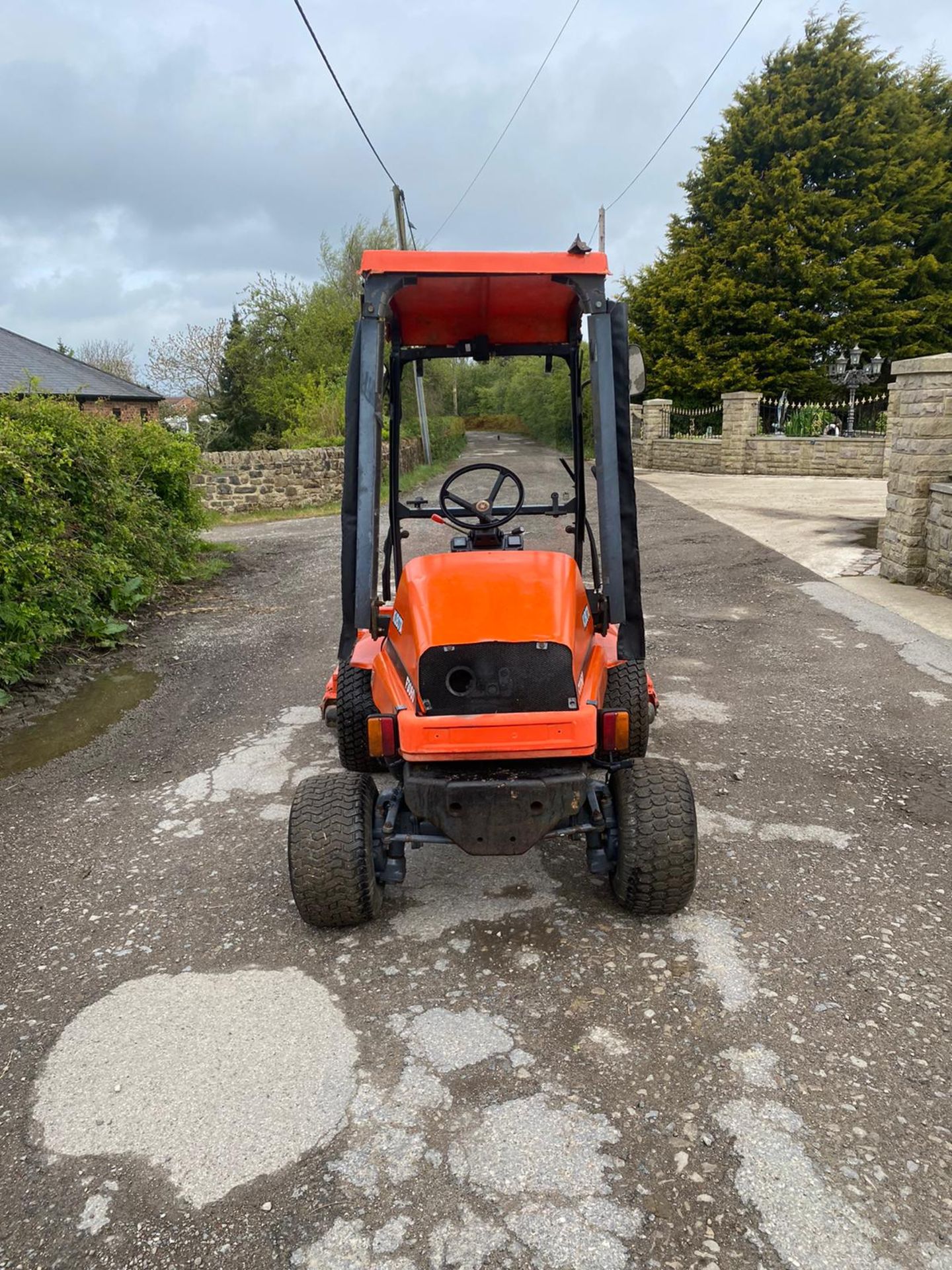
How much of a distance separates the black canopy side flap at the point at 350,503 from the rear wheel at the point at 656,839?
4.08 feet

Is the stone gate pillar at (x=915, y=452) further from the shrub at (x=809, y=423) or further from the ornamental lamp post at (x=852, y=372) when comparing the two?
the ornamental lamp post at (x=852, y=372)

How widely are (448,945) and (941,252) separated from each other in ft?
85.2

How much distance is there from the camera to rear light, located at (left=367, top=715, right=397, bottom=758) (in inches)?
111

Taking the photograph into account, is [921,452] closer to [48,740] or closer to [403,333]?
[403,333]

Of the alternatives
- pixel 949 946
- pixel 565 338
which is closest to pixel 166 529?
pixel 565 338

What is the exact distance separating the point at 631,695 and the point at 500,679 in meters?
1.11

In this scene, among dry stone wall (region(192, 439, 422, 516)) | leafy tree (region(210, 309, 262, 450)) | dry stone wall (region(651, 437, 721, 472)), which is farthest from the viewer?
leafy tree (region(210, 309, 262, 450))

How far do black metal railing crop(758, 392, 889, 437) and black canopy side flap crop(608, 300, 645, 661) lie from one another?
681 inches

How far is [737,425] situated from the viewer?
64.0 ft

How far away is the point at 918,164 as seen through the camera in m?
22.2

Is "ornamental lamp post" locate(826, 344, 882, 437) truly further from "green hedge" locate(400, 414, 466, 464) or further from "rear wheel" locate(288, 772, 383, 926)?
"rear wheel" locate(288, 772, 383, 926)

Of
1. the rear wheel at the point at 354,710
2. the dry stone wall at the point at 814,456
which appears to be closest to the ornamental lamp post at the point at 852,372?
the dry stone wall at the point at 814,456

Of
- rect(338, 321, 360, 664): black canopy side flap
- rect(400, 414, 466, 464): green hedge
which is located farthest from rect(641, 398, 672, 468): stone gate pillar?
rect(338, 321, 360, 664): black canopy side flap

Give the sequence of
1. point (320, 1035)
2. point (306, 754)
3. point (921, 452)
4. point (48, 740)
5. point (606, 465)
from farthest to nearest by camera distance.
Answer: point (921, 452), point (48, 740), point (306, 754), point (606, 465), point (320, 1035)
